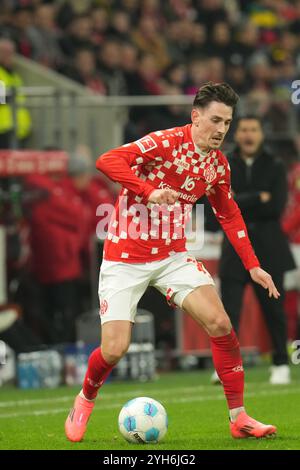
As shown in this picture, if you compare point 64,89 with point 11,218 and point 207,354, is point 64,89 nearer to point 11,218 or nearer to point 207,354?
point 11,218

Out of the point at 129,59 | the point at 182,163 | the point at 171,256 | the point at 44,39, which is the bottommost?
the point at 171,256

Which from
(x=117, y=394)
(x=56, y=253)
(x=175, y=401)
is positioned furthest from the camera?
(x=56, y=253)

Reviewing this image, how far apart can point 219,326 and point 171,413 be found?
2.08 metres

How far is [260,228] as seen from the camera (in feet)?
39.8

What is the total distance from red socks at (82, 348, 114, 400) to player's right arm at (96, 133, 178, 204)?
104cm

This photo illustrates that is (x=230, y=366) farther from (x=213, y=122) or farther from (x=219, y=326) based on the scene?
(x=213, y=122)

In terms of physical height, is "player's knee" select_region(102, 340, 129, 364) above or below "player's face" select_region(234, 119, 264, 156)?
below

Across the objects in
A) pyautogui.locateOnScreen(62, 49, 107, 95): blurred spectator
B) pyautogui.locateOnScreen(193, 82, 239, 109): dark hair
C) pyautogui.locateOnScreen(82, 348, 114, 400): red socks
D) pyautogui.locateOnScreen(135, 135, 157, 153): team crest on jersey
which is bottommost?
pyautogui.locateOnScreen(82, 348, 114, 400): red socks

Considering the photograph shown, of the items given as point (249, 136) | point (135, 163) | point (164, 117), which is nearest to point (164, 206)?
point (135, 163)

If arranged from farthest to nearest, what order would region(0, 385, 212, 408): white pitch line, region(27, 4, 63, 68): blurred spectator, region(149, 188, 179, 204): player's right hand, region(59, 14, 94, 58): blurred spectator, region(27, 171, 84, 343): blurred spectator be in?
region(59, 14, 94, 58): blurred spectator
region(27, 4, 63, 68): blurred spectator
region(27, 171, 84, 343): blurred spectator
region(0, 385, 212, 408): white pitch line
region(149, 188, 179, 204): player's right hand

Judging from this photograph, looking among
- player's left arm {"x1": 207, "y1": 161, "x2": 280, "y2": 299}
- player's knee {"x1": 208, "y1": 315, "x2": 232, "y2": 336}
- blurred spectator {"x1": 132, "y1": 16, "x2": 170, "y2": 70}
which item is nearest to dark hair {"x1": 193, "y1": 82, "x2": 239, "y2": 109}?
player's left arm {"x1": 207, "y1": 161, "x2": 280, "y2": 299}

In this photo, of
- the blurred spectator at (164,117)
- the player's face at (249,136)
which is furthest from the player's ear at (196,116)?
the blurred spectator at (164,117)

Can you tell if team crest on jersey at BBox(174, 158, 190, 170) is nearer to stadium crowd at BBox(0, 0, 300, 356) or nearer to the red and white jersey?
the red and white jersey

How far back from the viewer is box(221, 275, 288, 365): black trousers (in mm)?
11812
